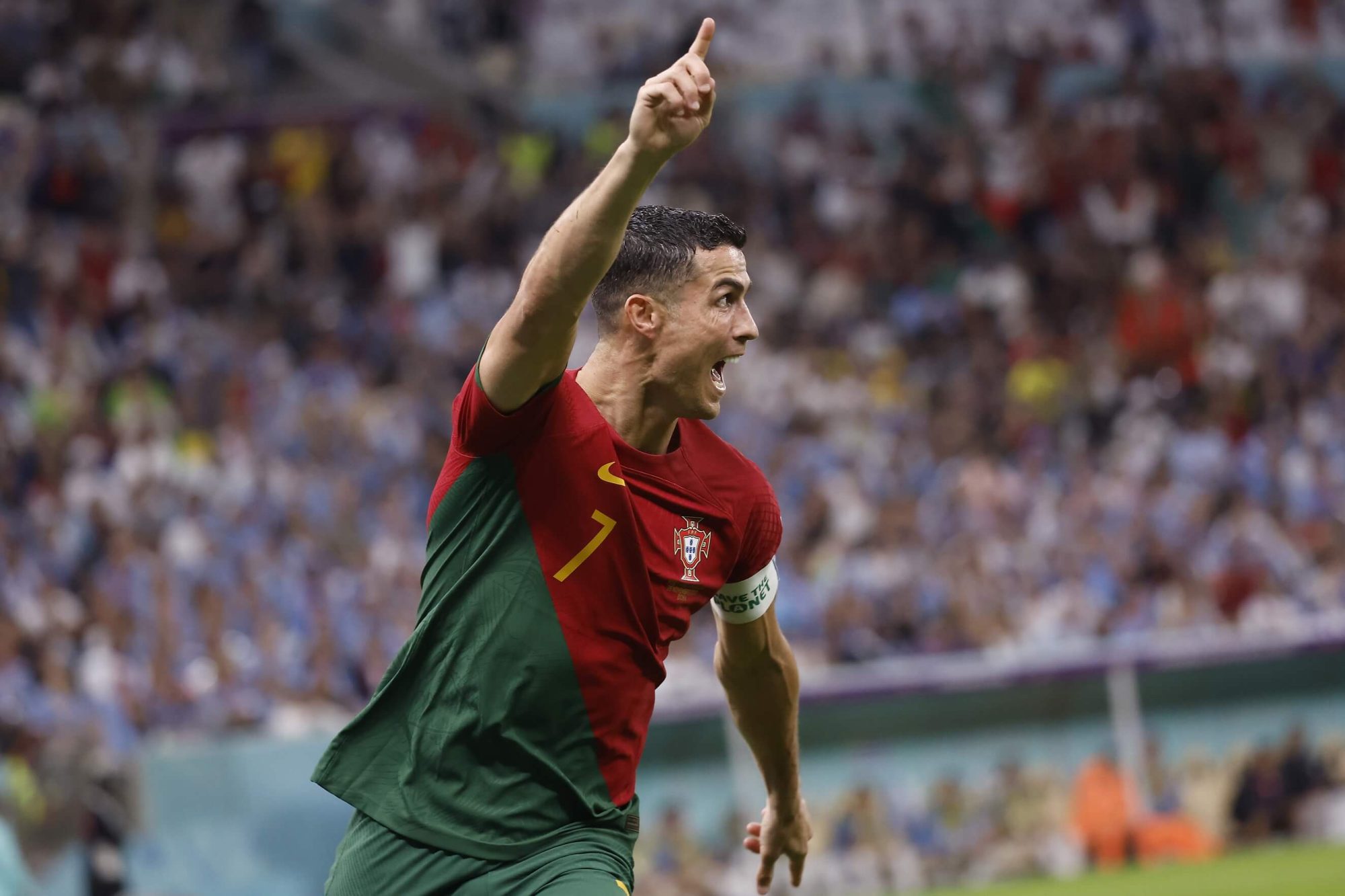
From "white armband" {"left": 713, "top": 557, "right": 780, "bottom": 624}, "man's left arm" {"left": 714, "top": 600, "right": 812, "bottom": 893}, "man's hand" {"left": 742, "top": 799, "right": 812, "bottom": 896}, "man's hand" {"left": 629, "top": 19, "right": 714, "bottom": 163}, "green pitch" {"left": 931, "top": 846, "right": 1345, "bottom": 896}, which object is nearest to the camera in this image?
"man's hand" {"left": 629, "top": 19, "right": 714, "bottom": 163}

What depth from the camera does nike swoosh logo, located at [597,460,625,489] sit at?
4.10 m

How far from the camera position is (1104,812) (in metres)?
12.6

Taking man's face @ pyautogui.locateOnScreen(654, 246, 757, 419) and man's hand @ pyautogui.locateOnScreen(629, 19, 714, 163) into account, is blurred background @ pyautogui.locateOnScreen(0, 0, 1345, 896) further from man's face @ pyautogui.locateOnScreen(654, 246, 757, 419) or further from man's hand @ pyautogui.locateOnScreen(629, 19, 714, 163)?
man's hand @ pyautogui.locateOnScreen(629, 19, 714, 163)

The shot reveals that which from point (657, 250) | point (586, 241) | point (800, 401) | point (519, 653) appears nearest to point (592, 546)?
point (519, 653)

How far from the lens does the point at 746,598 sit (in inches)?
187

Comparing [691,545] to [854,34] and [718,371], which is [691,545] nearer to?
[718,371]

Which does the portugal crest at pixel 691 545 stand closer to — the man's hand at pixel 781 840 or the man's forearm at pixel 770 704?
the man's forearm at pixel 770 704

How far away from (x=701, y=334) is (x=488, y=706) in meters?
0.97

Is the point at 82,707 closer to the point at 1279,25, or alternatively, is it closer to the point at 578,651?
the point at 578,651

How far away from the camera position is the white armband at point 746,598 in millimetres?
4730

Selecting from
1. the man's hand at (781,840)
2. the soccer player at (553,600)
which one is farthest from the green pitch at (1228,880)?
the soccer player at (553,600)

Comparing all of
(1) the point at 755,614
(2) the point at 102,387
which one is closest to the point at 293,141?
(2) the point at 102,387

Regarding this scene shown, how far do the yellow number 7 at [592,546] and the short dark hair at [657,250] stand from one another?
480mm

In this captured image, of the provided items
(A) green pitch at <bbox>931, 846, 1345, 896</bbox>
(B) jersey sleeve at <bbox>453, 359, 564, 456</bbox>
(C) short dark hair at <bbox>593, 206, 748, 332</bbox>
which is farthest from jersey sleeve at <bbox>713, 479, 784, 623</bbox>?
(A) green pitch at <bbox>931, 846, 1345, 896</bbox>
